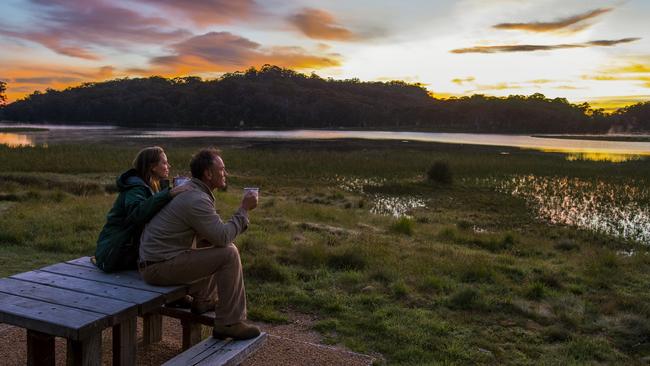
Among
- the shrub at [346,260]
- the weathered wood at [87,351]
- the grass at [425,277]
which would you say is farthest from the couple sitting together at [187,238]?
the shrub at [346,260]

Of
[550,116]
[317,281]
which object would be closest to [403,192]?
[317,281]

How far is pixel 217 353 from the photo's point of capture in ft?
12.0

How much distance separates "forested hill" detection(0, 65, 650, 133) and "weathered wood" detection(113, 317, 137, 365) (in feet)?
435

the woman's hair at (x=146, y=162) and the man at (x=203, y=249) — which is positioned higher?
the woman's hair at (x=146, y=162)

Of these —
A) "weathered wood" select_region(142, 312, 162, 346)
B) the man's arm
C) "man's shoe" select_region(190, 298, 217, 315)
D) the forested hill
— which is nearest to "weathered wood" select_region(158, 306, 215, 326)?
"man's shoe" select_region(190, 298, 217, 315)

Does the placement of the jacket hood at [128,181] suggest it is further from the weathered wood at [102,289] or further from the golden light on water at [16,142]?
the golden light on water at [16,142]

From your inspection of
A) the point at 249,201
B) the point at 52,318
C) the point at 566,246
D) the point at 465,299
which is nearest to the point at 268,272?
the point at 465,299

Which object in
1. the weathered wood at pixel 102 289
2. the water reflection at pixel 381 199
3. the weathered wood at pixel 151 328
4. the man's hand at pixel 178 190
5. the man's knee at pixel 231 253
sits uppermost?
the man's hand at pixel 178 190

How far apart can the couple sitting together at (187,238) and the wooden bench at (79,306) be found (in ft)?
0.53

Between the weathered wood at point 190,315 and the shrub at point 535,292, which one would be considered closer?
the weathered wood at point 190,315

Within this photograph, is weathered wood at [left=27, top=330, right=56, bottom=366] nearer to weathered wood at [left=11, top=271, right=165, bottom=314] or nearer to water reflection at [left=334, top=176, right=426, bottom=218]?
weathered wood at [left=11, top=271, right=165, bottom=314]

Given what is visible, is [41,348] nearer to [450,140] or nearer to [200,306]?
[200,306]

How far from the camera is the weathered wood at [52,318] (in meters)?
3.00

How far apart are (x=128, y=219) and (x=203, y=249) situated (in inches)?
25.3
